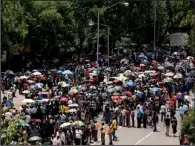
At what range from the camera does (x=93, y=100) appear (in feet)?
110

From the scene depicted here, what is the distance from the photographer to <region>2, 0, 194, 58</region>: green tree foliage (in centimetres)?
5375

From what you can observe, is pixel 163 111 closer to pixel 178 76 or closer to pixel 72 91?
pixel 72 91

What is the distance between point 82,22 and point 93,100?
79.2ft

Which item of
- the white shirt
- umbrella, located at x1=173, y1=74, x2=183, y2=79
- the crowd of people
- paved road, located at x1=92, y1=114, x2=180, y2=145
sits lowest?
paved road, located at x1=92, y1=114, x2=180, y2=145

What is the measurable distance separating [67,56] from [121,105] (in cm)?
2618

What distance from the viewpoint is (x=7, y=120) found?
2831 centimetres

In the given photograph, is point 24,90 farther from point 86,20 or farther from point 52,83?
point 86,20

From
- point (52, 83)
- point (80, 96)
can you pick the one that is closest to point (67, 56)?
point (52, 83)

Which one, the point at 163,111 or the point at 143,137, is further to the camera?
the point at 163,111

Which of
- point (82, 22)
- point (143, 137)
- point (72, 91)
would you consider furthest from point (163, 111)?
point (82, 22)

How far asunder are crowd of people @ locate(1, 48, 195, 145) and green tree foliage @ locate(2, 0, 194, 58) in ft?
23.9

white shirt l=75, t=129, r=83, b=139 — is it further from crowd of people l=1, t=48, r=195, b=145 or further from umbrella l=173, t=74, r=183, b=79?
umbrella l=173, t=74, r=183, b=79

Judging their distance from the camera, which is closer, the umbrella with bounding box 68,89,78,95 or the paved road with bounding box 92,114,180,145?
the paved road with bounding box 92,114,180,145

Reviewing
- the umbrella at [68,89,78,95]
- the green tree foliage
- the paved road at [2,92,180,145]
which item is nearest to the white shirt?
the paved road at [2,92,180,145]
